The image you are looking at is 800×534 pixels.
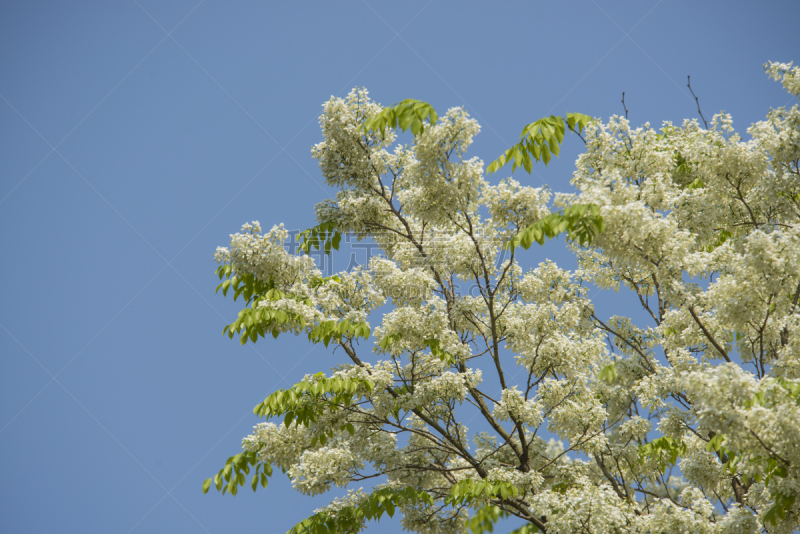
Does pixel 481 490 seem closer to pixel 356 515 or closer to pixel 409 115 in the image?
pixel 356 515

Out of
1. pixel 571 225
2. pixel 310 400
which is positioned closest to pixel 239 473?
pixel 310 400

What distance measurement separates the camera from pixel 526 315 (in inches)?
323

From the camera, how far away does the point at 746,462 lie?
19.2 ft

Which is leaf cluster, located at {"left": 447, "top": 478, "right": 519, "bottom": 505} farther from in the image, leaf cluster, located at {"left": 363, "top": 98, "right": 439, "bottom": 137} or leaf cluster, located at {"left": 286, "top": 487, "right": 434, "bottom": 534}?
leaf cluster, located at {"left": 363, "top": 98, "right": 439, "bottom": 137}

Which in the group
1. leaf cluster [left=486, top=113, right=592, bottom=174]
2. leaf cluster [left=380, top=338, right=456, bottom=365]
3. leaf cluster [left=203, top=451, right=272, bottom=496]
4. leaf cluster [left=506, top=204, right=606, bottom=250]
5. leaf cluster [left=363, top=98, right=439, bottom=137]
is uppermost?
leaf cluster [left=486, top=113, right=592, bottom=174]

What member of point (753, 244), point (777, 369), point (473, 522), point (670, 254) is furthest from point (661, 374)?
point (473, 522)

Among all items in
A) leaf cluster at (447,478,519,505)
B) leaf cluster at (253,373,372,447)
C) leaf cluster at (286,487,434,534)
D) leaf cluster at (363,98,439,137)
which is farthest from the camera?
leaf cluster at (286,487,434,534)

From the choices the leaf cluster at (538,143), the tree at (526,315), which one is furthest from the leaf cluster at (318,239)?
the leaf cluster at (538,143)

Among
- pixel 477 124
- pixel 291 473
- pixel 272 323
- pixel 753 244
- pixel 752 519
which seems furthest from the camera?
pixel 291 473

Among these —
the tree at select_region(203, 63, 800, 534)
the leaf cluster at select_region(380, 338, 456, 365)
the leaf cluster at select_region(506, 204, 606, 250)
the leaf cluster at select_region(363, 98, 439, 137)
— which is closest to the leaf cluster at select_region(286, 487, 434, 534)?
the tree at select_region(203, 63, 800, 534)

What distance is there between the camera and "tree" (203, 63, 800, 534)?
6324mm

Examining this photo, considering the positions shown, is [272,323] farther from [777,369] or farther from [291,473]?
[777,369]

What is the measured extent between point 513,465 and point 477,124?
4878 millimetres

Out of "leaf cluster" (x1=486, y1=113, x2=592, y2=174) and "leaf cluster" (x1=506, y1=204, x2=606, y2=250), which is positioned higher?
"leaf cluster" (x1=486, y1=113, x2=592, y2=174)
